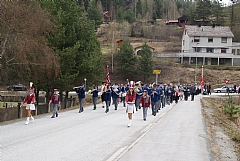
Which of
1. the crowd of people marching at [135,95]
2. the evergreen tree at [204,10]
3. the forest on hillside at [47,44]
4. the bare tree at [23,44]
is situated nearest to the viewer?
the crowd of people marching at [135,95]

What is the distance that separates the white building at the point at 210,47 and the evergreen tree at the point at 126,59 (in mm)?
16356

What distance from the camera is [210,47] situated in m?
89.9

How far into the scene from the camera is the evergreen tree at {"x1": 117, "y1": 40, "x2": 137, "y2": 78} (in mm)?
75188

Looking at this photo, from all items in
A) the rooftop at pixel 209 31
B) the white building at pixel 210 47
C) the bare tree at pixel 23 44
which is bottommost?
the bare tree at pixel 23 44

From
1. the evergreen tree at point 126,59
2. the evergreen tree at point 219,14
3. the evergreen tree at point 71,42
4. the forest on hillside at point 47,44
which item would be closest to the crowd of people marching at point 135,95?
the forest on hillside at point 47,44

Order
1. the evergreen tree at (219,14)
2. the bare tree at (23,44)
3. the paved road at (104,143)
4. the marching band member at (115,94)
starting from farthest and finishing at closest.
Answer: the evergreen tree at (219,14)
the marching band member at (115,94)
the bare tree at (23,44)
the paved road at (104,143)

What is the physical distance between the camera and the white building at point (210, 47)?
86.5 metres

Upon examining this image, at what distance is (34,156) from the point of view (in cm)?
1013

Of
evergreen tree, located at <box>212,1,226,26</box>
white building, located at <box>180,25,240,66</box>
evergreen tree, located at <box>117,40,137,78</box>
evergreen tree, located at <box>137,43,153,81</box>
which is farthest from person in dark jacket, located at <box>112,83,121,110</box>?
evergreen tree, located at <box>212,1,226,26</box>

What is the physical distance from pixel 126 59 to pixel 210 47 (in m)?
25.7

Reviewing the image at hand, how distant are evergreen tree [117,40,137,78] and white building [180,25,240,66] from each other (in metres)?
16.4

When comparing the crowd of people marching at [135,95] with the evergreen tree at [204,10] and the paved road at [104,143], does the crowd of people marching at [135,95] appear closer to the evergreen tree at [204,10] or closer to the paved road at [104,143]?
the paved road at [104,143]

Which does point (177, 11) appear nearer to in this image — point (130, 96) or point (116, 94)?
point (116, 94)

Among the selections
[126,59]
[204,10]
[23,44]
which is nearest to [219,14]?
[204,10]
